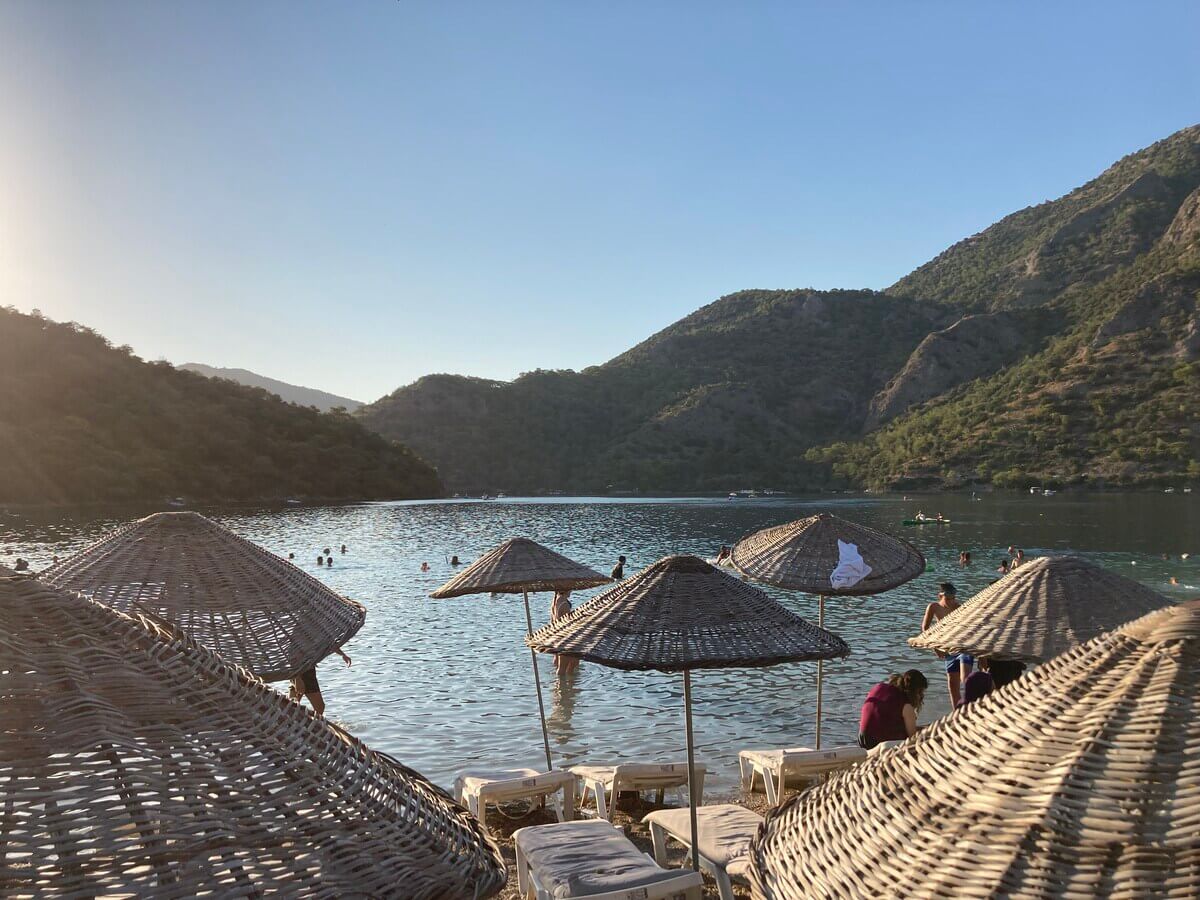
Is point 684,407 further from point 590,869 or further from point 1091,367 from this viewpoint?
point 590,869

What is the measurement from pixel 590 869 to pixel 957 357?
12990 cm

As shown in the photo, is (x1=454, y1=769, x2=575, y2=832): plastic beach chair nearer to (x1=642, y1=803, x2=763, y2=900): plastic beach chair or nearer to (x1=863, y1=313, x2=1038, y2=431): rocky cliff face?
(x1=642, y1=803, x2=763, y2=900): plastic beach chair

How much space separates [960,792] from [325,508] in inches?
3222

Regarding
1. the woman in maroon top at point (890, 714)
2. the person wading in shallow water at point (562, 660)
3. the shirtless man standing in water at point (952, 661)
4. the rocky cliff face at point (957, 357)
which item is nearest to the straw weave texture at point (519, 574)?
the woman in maroon top at point (890, 714)

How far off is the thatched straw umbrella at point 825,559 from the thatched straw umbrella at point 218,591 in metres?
4.45

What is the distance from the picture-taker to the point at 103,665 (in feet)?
5.41

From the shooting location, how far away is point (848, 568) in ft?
29.2

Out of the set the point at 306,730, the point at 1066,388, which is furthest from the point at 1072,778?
the point at 1066,388

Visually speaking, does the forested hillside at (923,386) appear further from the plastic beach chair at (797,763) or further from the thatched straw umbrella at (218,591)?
the thatched straw umbrella at (218,591)

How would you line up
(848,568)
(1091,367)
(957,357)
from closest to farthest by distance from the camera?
(848,568), (1091,367), (957,357)

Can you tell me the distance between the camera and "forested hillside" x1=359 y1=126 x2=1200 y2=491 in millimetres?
92000

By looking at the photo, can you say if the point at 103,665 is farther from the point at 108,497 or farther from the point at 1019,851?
the point at 108,497

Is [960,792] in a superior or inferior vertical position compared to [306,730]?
inferior

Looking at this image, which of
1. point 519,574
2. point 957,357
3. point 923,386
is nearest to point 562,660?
point 519,574
